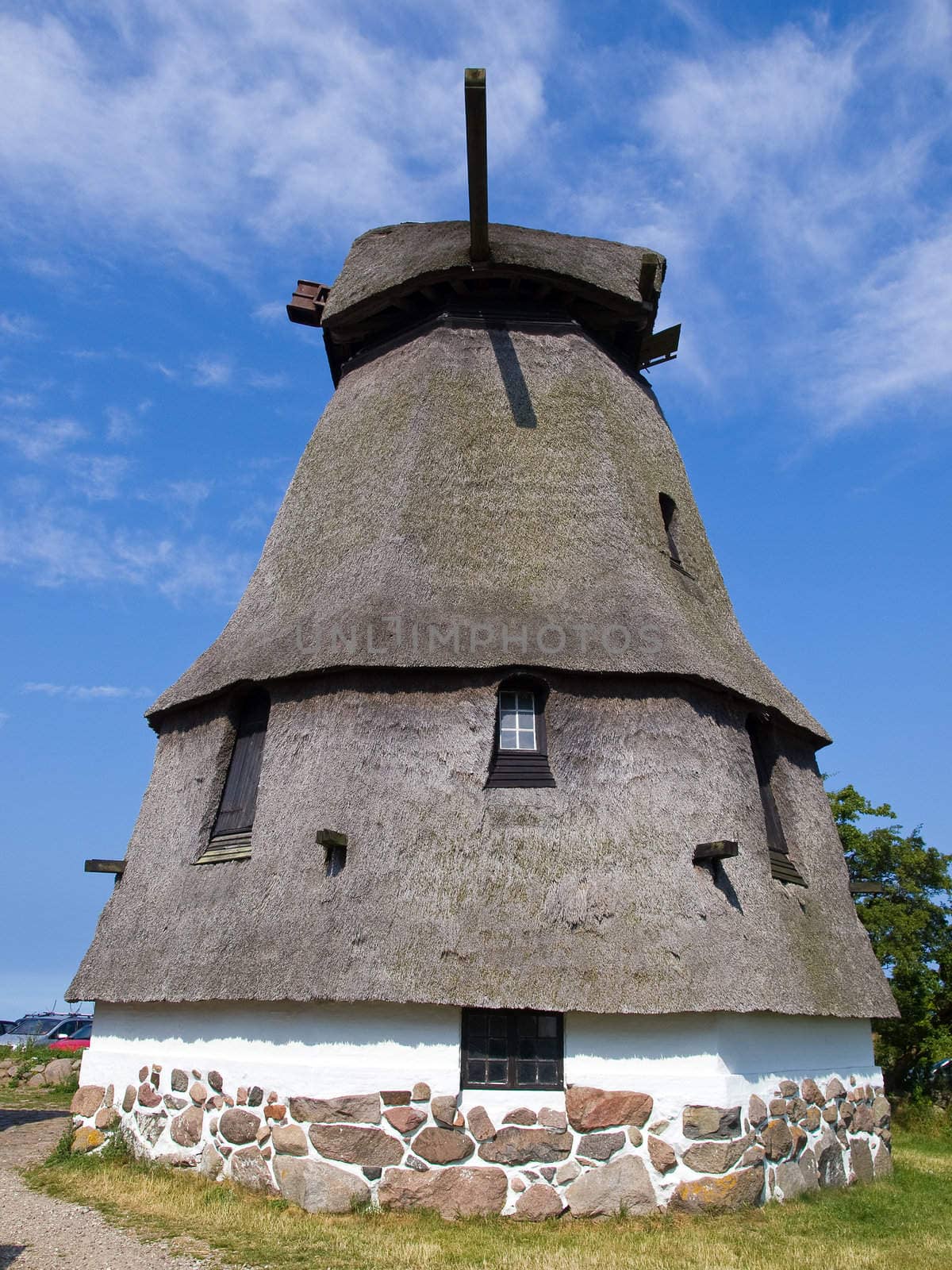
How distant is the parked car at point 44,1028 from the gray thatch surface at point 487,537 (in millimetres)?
18905

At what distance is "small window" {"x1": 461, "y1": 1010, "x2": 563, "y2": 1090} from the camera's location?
331 inches

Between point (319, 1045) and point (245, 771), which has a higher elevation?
point (245, 771)

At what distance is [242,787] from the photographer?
10484 mm

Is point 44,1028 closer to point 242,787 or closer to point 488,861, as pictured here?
point 242,787

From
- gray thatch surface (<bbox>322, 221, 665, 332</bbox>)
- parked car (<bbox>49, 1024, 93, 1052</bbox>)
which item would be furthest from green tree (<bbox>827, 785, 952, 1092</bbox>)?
parked car (<bbox>49, 1024, 93, 1052</bbox>)

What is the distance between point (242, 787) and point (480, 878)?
2.96 metres

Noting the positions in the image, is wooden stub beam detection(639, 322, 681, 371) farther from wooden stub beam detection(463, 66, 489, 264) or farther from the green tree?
the green tree

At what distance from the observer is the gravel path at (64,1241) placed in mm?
6793

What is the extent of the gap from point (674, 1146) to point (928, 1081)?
36.7 feet

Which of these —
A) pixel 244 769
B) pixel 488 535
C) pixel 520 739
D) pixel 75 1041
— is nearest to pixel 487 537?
pixel 488 535

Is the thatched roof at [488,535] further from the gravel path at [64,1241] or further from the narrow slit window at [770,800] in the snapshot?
the gravel path at [64,1241]

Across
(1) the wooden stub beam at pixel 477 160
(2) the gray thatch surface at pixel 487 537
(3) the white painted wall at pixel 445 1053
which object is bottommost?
(3) the white painted wall at pixel 445 1053

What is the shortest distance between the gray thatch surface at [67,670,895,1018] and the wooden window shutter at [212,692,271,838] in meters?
0.17

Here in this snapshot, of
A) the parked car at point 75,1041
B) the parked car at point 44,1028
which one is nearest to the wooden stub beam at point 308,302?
the parked car at point 75,1041
